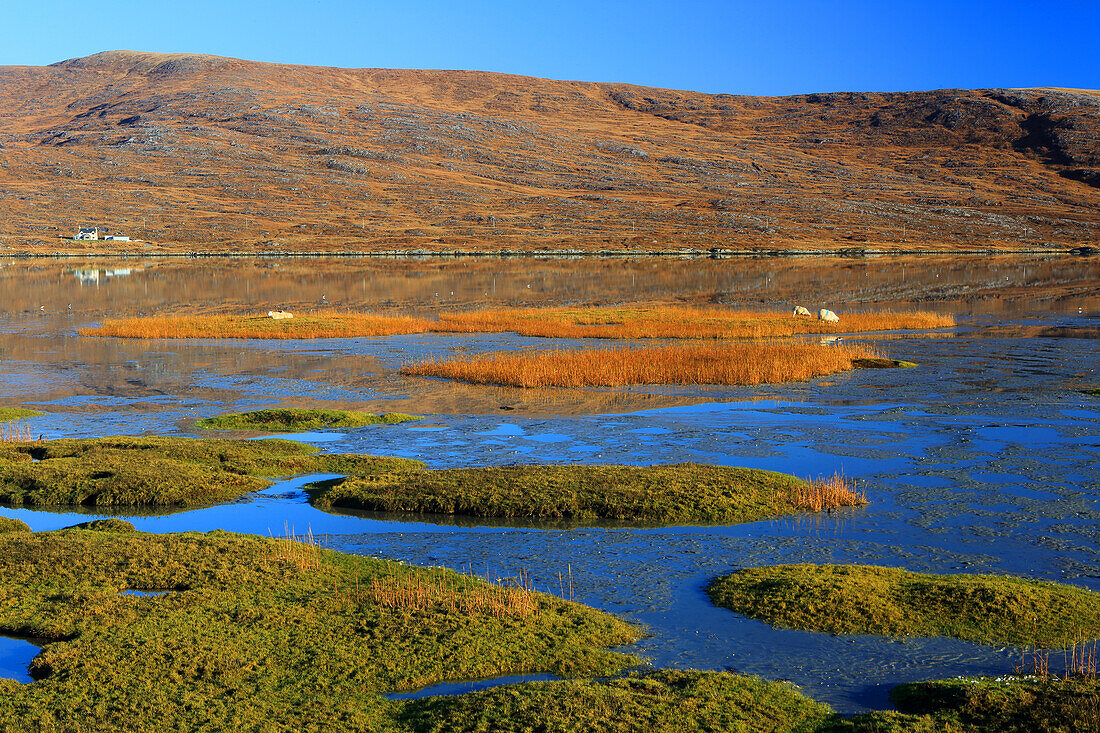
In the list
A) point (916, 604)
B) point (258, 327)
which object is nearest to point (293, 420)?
point (916, 604)

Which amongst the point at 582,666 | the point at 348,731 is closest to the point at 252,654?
the point at 348,731

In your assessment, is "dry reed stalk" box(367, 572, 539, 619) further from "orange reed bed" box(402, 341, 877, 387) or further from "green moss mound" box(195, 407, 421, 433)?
"orange reed bed" box(402, 341, 877, 387)

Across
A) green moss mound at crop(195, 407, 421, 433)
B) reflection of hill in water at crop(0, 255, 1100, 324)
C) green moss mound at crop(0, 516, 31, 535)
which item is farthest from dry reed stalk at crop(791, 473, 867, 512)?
reflection of hill in water at crop(0, 255, 1100, 324)

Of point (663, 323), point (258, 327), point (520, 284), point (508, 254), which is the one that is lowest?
point (258, 327)

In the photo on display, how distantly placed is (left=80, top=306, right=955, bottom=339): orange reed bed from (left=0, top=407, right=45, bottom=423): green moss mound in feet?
61.4

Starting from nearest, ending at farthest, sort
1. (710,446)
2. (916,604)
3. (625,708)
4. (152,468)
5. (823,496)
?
(625,708) → (916,604) → (823,496) → (152,468) → (710,446)

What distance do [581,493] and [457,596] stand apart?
17.7 ft

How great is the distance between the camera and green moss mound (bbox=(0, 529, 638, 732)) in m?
9.45

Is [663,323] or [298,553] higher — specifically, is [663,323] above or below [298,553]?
above

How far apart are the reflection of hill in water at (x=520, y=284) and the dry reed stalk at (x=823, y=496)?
42830 mm

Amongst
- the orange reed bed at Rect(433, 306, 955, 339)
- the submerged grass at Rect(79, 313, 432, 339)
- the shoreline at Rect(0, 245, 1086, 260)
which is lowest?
the submerged grass at Rect(79, 313, 432, 339)

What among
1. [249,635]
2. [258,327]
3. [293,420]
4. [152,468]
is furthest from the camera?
[258,327]

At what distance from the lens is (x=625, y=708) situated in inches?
363

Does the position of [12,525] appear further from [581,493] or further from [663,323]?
→ [663,323]
